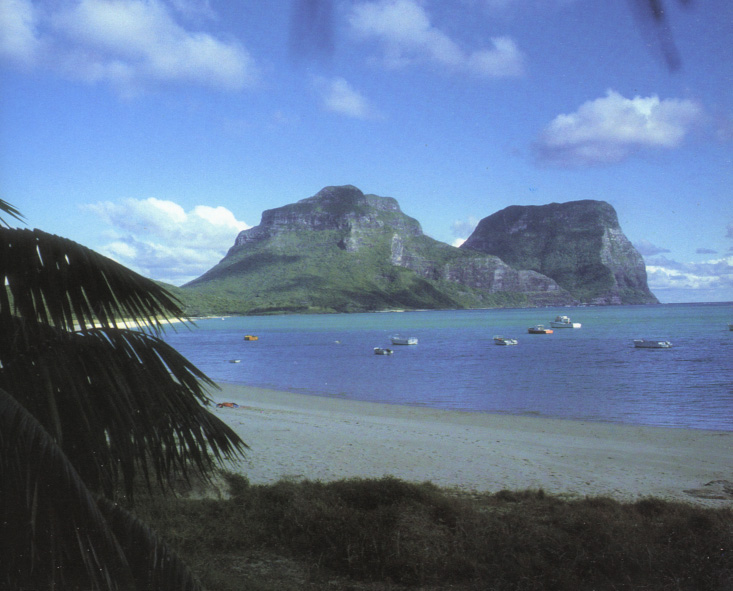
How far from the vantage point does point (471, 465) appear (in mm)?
12945

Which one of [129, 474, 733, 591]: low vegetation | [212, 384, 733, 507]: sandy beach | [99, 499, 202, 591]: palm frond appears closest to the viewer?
[99, 499, 202, 591]: palm frond

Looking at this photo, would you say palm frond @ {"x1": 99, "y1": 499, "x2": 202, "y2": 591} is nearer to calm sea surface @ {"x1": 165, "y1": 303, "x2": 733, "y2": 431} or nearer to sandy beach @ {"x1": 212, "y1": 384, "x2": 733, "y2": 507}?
sandy beach @ {"x1": 212, "y1": 384, "x2": 733, "y2": 507}

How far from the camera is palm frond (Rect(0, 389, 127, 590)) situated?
1.94 metres

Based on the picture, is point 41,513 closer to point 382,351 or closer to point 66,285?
point 66,285

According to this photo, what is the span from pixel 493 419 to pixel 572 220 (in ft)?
584

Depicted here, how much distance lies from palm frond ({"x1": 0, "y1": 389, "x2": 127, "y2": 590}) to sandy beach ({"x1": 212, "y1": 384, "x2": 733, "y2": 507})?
6.25 metres

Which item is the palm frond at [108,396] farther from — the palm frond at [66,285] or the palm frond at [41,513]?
the palm frond at [41,513]

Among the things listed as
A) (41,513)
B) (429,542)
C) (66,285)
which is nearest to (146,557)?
(41,513)

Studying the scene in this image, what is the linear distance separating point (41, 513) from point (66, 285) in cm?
103

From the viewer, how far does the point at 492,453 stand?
1468 centimetres

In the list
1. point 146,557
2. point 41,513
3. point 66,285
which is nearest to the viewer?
point 41,513

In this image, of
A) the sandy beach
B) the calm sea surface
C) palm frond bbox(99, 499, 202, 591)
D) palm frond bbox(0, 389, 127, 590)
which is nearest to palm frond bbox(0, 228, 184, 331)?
palm frond bbox(0, 389, 127, 590)

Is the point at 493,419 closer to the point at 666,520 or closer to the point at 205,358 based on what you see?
the point at 666,520

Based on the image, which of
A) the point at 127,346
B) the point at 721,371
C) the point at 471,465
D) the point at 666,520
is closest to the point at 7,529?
the point at 127,346
